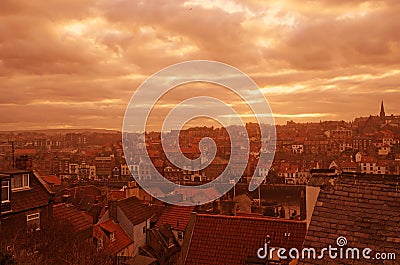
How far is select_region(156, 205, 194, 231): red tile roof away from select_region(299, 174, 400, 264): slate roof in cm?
1766

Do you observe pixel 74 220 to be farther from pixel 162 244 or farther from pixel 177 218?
pixel 177 218

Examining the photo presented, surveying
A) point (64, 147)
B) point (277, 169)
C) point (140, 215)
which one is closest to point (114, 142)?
point (64, 147)

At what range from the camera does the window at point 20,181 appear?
14877 mm

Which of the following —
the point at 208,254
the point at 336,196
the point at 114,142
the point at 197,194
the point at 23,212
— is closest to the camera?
the point at 336,196

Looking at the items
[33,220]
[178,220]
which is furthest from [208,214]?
[178,220]

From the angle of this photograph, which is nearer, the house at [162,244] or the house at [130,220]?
the house at [162,244]

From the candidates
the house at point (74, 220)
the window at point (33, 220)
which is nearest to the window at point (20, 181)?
the window at point (33, 220)

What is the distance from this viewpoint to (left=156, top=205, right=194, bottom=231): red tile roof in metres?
23.4

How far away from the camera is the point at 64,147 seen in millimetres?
88750

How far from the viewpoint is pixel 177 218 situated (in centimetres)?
2400

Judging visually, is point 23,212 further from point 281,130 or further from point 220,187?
point 281,130

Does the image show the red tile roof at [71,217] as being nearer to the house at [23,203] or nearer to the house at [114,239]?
the house at [23,203]

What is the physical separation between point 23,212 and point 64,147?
78.3 metres

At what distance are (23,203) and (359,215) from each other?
12722mm
